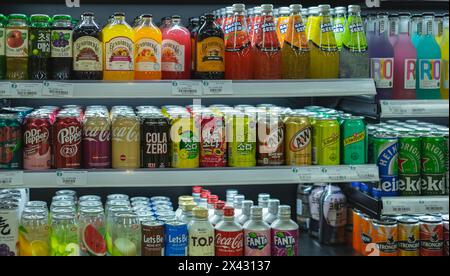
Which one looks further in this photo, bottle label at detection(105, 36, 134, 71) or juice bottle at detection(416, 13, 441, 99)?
juice bottle at detection(416, 13, 441, 99)

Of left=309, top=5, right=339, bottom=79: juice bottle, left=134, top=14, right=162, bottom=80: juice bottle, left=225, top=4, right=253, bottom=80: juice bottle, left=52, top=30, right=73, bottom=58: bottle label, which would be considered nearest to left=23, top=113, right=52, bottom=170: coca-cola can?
left=52, top=30, right=73, bottom=58: bottle label

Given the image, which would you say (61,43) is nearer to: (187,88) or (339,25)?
(187,88)

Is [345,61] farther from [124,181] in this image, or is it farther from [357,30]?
[124,181]

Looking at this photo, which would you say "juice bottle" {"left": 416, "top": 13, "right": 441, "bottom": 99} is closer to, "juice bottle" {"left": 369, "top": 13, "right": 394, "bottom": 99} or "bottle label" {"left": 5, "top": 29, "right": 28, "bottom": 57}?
"juice bottle" {"left": 369, "top": 13, "right": 394, "bottom": 99}

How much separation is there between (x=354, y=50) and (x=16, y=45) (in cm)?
123

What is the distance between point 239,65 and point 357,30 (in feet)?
1.60

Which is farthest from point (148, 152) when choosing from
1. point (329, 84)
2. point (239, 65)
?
point (329, 84)

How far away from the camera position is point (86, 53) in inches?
82.0

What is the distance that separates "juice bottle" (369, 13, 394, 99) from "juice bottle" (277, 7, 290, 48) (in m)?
0.35

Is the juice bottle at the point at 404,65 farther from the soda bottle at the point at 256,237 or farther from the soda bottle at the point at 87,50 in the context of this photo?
the soda bottle at the point at 87,50

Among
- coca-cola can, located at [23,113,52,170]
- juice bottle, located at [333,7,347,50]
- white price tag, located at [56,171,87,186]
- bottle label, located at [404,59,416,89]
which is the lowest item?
white price tag, located at [56,171,87,186]

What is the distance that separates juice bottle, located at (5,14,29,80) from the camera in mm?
2061

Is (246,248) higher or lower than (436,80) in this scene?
lower

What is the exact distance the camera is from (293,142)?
221 centimetres
